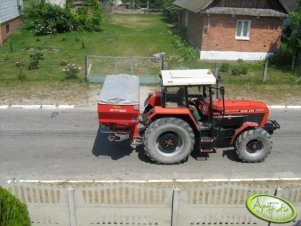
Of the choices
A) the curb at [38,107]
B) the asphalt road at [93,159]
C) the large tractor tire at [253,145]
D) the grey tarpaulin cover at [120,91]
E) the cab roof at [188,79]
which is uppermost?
the cab roof at [188,79]

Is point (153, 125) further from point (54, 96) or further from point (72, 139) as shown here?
point (54, 96)

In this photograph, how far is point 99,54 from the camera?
2592 cm

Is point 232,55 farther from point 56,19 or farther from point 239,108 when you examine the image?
point 56,19

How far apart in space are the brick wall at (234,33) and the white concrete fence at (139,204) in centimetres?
1793

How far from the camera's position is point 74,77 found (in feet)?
61.4

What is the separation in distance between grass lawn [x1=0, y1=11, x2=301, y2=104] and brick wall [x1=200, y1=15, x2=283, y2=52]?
1438 mm

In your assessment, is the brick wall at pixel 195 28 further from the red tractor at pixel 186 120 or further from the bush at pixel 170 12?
the red tractor at pixel 186 120

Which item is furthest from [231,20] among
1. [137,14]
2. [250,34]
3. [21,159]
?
[137,14]

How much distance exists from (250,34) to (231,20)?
152 cm

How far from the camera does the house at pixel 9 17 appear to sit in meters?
27.0

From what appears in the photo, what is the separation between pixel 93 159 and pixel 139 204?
12.2ft

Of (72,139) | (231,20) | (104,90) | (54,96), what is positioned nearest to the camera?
(104,90)

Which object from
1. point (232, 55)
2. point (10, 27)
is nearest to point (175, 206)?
point (232, 55)

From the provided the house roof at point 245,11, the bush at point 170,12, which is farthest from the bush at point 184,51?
the bush at point 170,12
